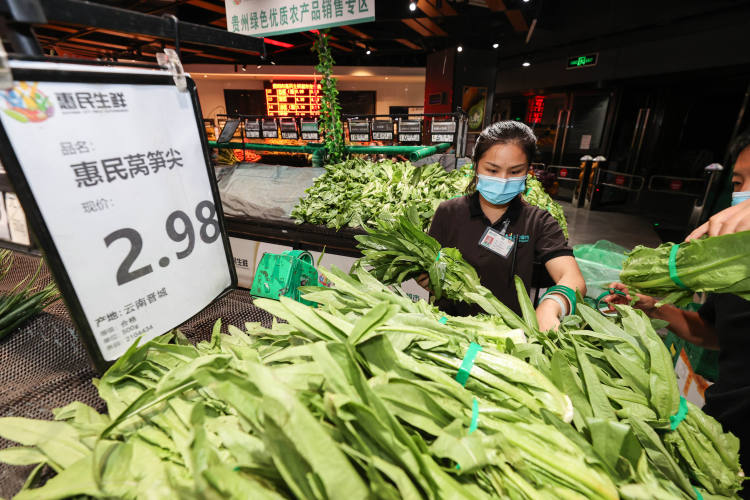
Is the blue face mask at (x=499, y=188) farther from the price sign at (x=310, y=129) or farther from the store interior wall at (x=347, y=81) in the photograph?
the store interior wall at (x=347, y=81)

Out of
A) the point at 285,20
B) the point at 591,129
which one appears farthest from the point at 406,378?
the point at 591,129

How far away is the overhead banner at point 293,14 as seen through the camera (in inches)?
125

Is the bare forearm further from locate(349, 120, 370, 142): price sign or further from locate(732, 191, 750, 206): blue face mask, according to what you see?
locate(349, 120, 370, 142): price sign

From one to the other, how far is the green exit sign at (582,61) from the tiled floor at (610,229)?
14.8 ft

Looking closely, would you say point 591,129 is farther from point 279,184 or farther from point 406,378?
point 406,378

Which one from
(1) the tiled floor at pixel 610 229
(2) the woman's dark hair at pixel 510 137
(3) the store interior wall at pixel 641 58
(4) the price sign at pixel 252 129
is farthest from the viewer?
(3) the store interior wall at pixel 641 58

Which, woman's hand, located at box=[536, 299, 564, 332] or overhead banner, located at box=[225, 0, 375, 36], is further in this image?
overhead banner, located at box=[225, 0, 375, 36]

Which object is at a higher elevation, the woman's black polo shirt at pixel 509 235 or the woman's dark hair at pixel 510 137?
the woman's dark hair at pixel 510 137

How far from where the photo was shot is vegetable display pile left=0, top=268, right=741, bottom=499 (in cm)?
56

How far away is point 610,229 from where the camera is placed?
718 cm

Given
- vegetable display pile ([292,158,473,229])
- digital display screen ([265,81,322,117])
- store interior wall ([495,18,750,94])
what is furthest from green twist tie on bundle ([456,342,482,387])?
digital display screen ([265,81,322,117])

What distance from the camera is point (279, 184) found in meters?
3.68

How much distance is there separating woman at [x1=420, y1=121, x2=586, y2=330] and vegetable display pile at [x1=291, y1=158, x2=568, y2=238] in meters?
0.81

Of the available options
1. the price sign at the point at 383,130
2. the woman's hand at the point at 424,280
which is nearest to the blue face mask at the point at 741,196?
the woman's hand at the point at 424,280
